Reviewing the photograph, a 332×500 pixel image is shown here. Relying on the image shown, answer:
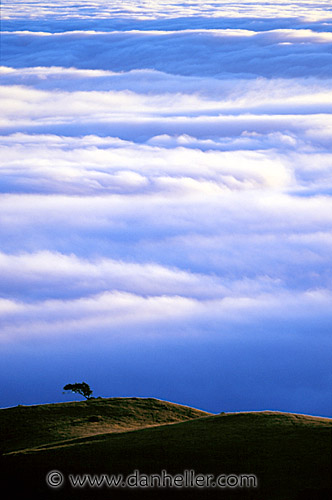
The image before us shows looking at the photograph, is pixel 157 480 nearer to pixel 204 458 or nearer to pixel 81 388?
pixel 204 458

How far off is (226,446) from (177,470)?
18.9 ft

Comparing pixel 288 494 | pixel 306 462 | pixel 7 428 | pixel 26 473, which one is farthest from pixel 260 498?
pixel 7 428

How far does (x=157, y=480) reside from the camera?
4538 centimetres

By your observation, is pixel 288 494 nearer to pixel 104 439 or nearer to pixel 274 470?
pixel 274 470

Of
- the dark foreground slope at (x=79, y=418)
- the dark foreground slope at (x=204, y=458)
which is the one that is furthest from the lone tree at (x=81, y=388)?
the dark foreground slope at (x=204, y=458)

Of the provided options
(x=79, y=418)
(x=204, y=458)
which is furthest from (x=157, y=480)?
(x=79, y=418)

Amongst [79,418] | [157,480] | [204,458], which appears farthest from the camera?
[79,418]

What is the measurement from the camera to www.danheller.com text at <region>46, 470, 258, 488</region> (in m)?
44.5

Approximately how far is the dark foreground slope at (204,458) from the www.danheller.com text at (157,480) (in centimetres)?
46

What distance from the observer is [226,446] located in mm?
50781

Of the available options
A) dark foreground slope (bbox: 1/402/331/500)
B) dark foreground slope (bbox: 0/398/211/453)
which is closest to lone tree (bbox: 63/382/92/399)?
dark foreground slope (bbox: 0/398/211/453)

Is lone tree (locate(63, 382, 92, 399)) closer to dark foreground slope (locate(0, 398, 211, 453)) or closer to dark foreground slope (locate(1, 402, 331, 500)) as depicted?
dark foreground slope (locate(0, 398, 211, 453))

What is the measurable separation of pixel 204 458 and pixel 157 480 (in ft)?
15.4

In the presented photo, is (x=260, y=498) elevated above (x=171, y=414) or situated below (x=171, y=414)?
below
